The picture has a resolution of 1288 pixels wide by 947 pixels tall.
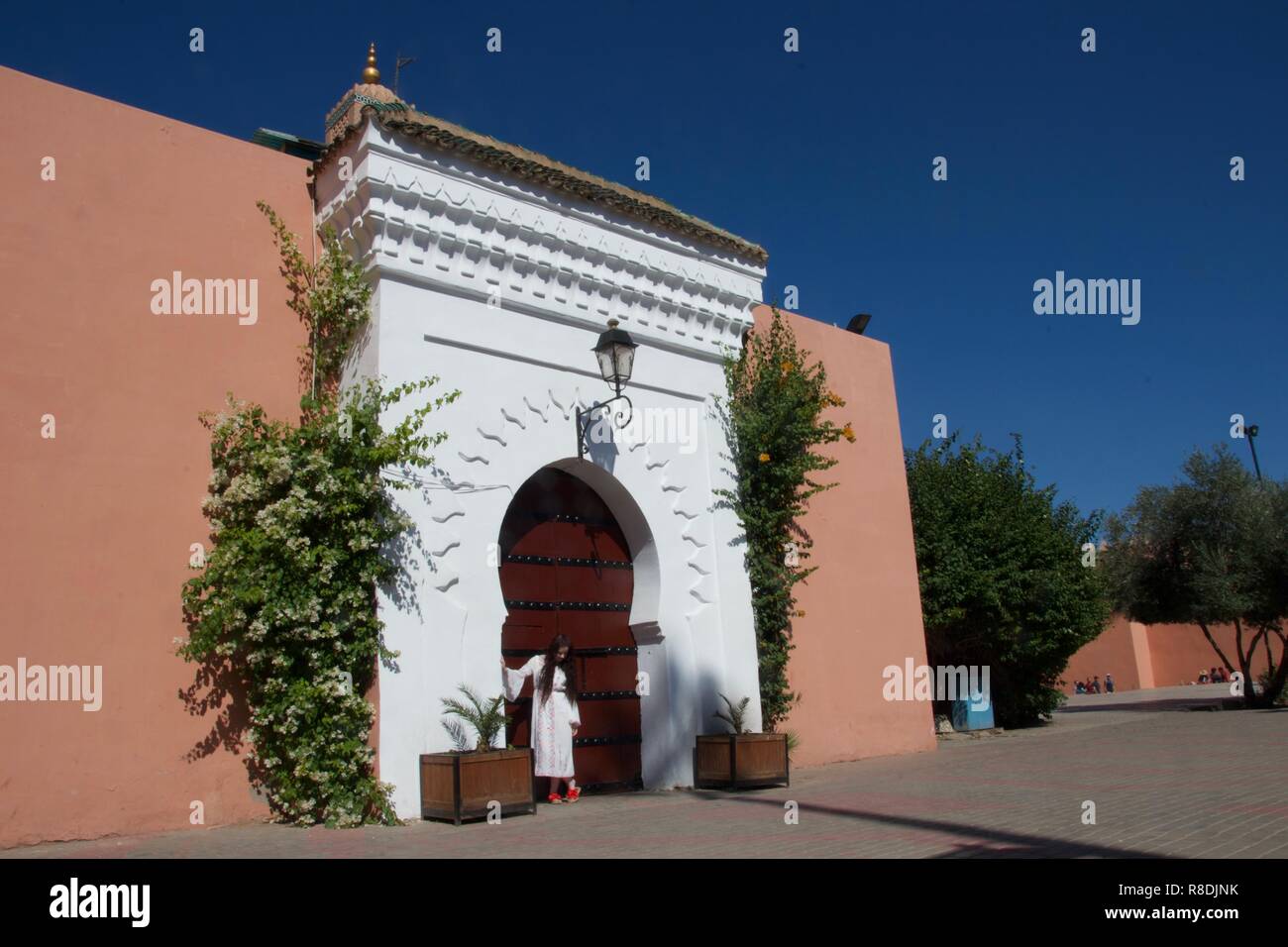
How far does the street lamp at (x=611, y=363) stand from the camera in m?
9.04

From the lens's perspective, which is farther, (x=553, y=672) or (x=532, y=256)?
(x=532, y=256)

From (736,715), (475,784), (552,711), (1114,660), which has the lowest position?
(1114,660)

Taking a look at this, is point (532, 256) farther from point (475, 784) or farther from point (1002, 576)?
point (1002, 576)

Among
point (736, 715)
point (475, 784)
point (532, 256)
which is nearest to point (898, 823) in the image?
point (475, 784)

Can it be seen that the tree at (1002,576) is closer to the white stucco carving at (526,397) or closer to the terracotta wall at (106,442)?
the white stucco carving at (526,397)

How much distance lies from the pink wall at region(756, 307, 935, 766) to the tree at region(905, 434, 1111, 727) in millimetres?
3292

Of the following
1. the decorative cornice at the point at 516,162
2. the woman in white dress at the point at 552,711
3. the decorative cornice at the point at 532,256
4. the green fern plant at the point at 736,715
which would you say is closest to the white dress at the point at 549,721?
the woman in white dress at the point at 552,711

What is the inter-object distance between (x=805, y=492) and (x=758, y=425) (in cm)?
103

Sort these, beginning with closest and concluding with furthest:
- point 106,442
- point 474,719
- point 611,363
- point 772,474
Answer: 1. point 106,442
2. point 474,719
3. point 611,363
4. point 772,474

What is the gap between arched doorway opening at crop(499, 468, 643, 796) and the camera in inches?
357

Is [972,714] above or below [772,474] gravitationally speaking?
below

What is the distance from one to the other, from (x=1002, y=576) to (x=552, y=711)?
10.0 m

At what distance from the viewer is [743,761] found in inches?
353

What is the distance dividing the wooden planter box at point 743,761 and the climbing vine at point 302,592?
308 cm
